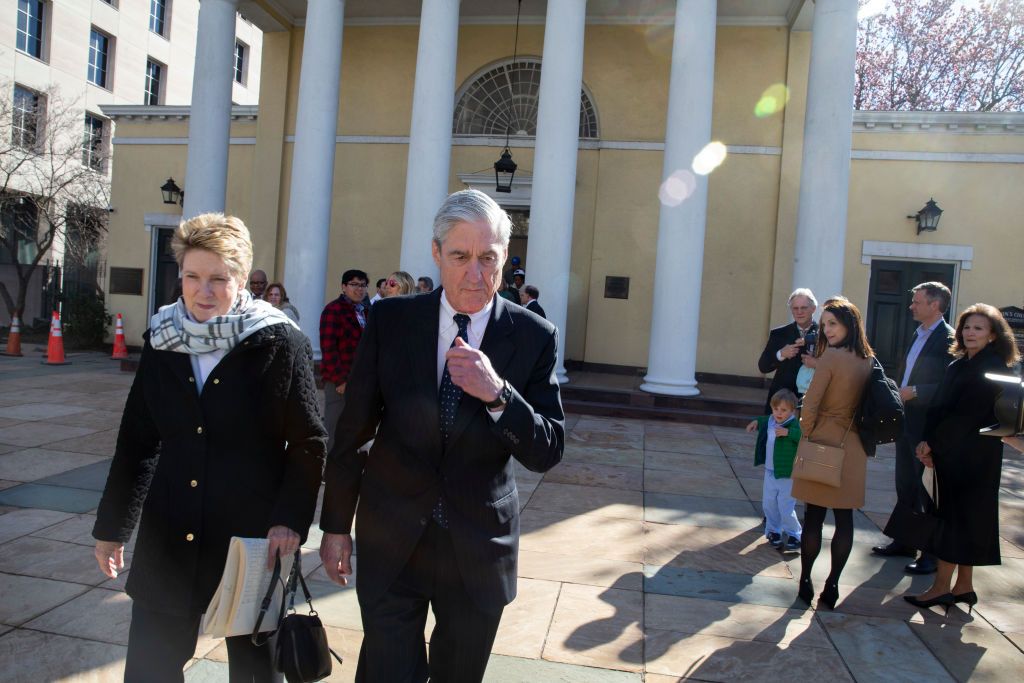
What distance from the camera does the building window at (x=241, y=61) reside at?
107ft

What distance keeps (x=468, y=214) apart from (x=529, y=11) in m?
13.9

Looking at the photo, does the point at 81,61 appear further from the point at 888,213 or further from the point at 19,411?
the point at 888,213

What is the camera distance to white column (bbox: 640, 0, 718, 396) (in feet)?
35.5

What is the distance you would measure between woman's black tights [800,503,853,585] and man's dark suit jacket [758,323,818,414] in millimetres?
1306

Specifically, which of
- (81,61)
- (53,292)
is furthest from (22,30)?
(53,292)

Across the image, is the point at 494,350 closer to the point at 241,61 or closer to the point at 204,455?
the point at 204,455

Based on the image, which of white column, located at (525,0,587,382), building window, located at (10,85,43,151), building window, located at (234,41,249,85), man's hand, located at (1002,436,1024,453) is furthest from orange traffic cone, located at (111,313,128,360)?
building window, located at (234,41,249,85)

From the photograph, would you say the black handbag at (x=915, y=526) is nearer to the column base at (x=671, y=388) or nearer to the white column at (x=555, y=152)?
the column base at (x=671, y=388)

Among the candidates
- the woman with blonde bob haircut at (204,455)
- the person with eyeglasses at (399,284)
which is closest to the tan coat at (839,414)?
the woman with blonde bob haircut at (204,455)

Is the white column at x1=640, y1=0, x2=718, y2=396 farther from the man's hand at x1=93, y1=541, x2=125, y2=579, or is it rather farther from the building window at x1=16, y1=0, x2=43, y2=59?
the building window at x1=16, y1=0, x2=43, y2=59

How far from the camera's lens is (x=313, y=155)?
11953mm

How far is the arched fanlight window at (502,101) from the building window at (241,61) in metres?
22.1

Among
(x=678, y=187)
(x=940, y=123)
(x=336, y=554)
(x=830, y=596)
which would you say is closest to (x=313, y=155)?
(x=678, y=187)

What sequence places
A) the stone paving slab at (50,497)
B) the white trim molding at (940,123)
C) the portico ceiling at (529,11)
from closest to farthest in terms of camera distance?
1. the stone paving slab at (50,497)
2. the white trim molding at (940,123)
3. the portico ceiling at (529,11)
